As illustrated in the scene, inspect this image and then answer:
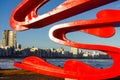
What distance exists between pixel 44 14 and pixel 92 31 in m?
1.99

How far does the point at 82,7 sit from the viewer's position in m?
12.0

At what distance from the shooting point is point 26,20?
1339cm

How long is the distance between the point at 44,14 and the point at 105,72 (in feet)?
10.6

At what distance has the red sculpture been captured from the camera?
1188 cm

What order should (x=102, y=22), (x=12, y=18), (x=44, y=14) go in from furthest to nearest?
1. (x=12, y=18)
2. (x=44, y=14)
3. (x=102, y=22)

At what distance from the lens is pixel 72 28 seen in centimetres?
1262

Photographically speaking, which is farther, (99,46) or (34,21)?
(34,21)

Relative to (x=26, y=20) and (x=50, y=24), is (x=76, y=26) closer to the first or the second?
(x=50, y=24)

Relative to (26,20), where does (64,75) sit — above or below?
below

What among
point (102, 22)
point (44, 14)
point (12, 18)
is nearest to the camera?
point (102, 22)

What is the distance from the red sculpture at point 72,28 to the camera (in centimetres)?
1188

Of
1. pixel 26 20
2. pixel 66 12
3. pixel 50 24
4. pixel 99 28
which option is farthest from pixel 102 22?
pixel 26 20

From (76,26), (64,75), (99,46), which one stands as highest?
(76,26)

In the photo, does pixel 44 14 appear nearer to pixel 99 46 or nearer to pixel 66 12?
pixel 66 12
